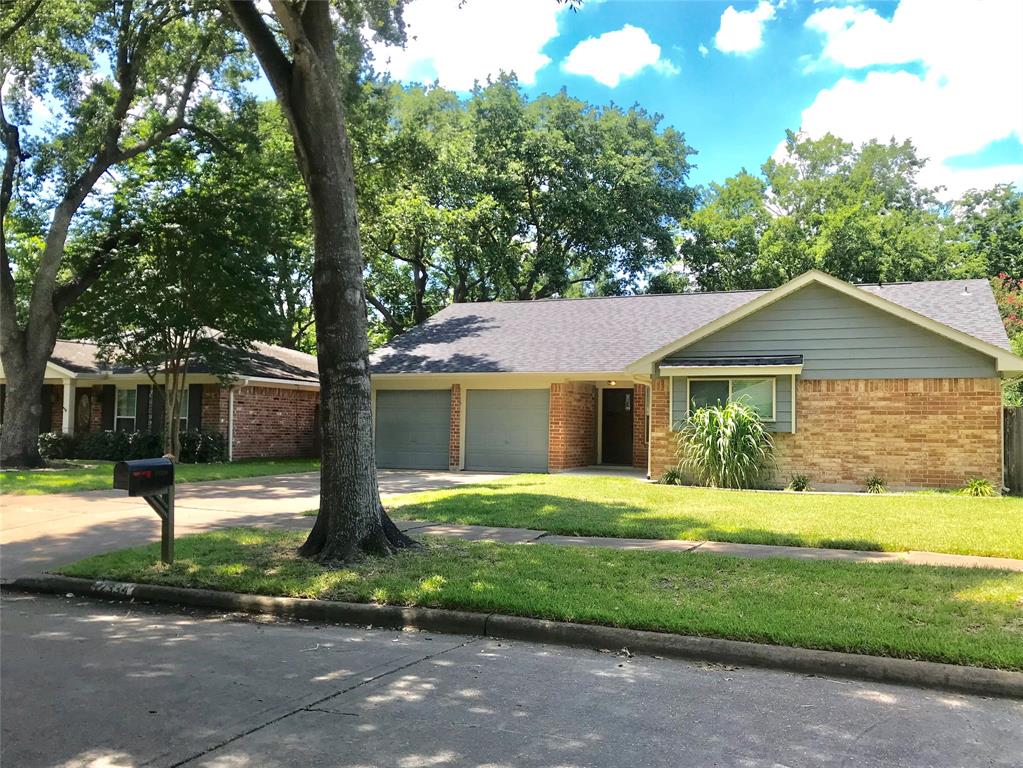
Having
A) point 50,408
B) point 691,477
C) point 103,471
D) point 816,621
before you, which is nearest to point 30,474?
point 103,471

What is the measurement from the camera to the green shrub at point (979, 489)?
1394 centimetres

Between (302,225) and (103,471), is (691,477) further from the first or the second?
(302,225)

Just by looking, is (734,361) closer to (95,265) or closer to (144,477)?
(144,477)

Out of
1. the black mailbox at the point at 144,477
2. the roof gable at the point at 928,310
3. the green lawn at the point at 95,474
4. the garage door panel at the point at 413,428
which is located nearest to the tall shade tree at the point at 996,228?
the roof gable at the point at 928,310

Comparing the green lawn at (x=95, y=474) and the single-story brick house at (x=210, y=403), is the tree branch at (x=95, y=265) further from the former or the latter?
the green lawn at (x=95, y=474)

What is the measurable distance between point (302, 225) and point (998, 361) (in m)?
19.6

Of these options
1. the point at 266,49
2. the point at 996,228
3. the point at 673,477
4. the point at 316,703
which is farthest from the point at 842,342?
the point at 996,228

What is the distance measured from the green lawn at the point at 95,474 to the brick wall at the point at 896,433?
39.9 ft

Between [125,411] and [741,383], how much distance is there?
19259mm

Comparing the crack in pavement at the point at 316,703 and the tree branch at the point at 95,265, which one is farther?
the tree branch at the point at 95,265

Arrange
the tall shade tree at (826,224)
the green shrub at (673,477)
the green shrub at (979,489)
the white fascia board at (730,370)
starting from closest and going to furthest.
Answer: the green shrub at (979,489), the white fascia board at (730,370), the green shrub at (673,477), the tall shade tree at (826,224)

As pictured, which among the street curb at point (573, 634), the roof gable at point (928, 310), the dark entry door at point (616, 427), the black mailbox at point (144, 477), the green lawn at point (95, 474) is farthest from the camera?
the dark entry door at point (616, 427)

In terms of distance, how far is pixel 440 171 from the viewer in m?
31.0

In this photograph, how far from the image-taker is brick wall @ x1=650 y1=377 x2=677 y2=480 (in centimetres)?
1672
